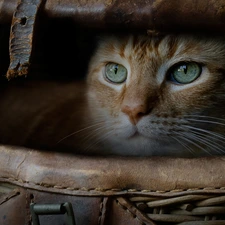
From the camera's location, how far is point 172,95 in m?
1.17

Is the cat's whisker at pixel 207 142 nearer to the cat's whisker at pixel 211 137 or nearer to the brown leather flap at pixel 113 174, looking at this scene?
the cat's whisker at pixel 211 137

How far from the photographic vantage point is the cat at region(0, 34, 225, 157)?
116 cm

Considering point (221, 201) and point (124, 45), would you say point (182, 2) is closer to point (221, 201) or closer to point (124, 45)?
point (124, 45)

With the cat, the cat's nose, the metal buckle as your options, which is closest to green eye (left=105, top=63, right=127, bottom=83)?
the cat

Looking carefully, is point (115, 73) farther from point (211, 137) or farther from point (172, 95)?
point (211, 137)

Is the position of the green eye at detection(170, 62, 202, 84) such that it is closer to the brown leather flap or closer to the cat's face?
the cat's face

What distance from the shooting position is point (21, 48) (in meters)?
1.02

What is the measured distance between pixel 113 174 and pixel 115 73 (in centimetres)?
45

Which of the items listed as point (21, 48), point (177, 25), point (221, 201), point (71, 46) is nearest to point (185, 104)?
point (177, 25)

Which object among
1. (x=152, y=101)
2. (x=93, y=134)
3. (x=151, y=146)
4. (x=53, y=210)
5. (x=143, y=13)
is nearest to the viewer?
(x=53, y=210)

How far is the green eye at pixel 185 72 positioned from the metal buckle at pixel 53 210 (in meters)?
0.48

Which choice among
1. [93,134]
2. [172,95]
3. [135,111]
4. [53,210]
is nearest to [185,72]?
[172,95]

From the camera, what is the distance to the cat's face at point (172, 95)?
1155mm

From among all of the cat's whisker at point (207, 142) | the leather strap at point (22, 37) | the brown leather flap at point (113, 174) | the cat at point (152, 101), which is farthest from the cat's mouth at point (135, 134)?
the leather strap at point (22, 37)
